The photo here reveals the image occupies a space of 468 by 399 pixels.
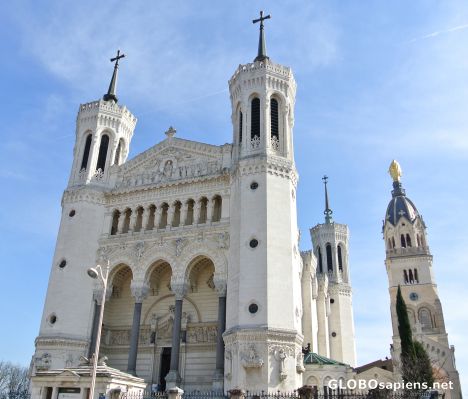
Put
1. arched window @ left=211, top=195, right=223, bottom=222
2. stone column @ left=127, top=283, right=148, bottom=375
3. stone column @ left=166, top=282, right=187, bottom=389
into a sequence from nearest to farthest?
stone column @ left=166, top=282, right=187, bottom=389
stone column @ left=127, top=283, right=148, bottom=375
arched window @ left=211, top=195, right=223, bottom=222

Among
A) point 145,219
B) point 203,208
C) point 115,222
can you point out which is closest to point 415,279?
point 203,208

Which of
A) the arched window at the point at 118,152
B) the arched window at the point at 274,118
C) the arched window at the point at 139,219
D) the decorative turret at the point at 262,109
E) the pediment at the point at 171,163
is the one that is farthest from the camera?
the arched window at the point at 118,152

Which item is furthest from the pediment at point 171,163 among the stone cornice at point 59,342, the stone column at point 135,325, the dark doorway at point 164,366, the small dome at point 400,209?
the small dome at point 400,209

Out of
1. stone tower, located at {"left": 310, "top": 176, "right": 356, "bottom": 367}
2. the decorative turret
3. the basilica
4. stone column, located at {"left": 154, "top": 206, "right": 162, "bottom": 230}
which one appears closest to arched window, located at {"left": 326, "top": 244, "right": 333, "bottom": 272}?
stone tower, located at {"left": 310, "top": 176, "right": 356, "bottom": 367}

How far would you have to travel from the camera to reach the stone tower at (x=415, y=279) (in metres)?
57.9

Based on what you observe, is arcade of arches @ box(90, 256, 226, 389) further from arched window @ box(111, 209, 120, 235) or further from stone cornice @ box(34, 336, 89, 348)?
arched window @ box(111, 209, 120, 235)

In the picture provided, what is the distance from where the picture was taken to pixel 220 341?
92.2 ft

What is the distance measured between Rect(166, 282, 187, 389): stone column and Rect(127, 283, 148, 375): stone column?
2367 mm

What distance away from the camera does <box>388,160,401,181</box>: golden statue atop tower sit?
282 ft

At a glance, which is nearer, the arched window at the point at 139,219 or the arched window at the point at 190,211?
the arched window at the point at 190,211

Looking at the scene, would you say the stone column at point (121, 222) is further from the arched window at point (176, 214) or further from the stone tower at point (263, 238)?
the stone tower at point (263, 238)

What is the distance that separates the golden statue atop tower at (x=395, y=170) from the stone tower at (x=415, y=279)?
93.8 inches

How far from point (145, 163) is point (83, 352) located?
14.6 metres

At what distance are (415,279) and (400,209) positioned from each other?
1367 centimetres
